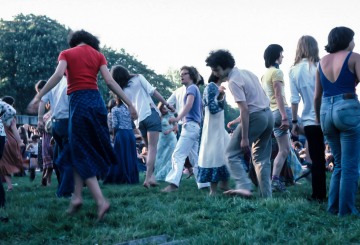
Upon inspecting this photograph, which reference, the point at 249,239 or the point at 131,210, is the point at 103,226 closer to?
the point at 131,210

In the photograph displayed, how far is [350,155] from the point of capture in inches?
211

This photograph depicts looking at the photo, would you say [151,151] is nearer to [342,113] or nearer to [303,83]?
[303,83]

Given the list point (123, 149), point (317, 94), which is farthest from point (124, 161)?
point (317, 94)

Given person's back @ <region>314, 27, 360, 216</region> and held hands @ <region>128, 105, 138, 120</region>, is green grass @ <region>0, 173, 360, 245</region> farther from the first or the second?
held hands @ <region>128, 105, 138, 120</region>

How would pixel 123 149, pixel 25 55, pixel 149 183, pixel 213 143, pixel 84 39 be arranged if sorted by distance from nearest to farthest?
pixel 84 39 → pixel 213 143 → pixel 149 183 → pixel 123 149 → pixel 25 55

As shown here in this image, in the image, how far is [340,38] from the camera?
5.42 meters

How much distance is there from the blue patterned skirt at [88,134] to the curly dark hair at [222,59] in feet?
5.72

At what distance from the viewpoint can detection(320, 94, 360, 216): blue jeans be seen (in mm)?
5270

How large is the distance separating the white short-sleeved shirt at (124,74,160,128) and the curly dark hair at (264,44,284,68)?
2.27 m

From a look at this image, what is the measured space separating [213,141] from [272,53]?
1508mm

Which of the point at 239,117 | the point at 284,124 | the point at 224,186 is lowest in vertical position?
the point at 224,186

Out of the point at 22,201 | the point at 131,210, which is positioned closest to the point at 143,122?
the point at 22,201

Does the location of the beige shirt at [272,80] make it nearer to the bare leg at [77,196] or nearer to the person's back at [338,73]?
the person's back at [338,73]

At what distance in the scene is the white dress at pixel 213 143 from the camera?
726 cm
